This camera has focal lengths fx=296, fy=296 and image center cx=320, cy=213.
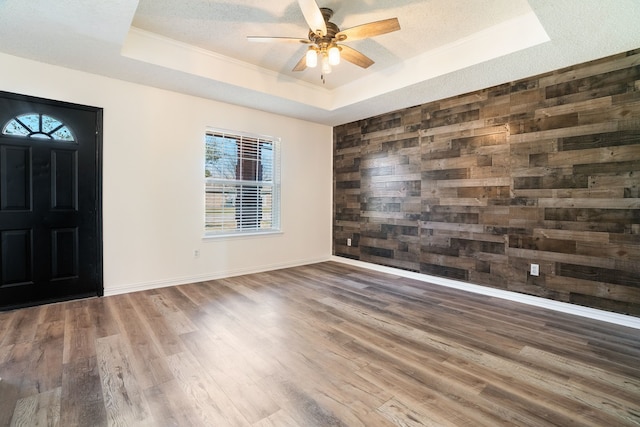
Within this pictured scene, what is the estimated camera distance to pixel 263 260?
15.6ft

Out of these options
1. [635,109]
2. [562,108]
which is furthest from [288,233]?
[635,109]

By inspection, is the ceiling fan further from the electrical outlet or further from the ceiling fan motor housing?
the electrical outlet

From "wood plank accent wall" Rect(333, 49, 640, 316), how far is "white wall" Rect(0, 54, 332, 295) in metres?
2.07

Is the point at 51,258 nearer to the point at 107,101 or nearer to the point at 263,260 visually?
the point at 107,101

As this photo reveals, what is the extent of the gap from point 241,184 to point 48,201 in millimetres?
2219

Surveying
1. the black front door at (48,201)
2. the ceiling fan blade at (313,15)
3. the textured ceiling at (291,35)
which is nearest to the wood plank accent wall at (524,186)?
the textured ceiling at (291,35)

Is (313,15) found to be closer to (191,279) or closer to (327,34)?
(327,34)

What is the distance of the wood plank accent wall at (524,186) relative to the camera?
278 centimetres

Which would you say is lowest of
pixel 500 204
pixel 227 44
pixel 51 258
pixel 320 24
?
pixel 51 258

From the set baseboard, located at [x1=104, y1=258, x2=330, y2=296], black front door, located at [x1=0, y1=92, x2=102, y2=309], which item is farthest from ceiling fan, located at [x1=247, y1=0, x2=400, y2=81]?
baseboard, located at [x1=104, y1=258, x2=330, y2=296]

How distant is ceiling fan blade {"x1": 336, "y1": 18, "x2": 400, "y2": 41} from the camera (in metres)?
2.30

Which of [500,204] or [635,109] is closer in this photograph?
[635,109]

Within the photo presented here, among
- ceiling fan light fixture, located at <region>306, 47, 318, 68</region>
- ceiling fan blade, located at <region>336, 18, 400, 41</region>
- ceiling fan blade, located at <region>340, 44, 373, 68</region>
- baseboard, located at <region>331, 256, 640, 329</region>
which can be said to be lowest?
baseboard, located at <region>331, 256, 640, 329</region>

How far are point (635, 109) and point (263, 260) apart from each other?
15.2 ft
